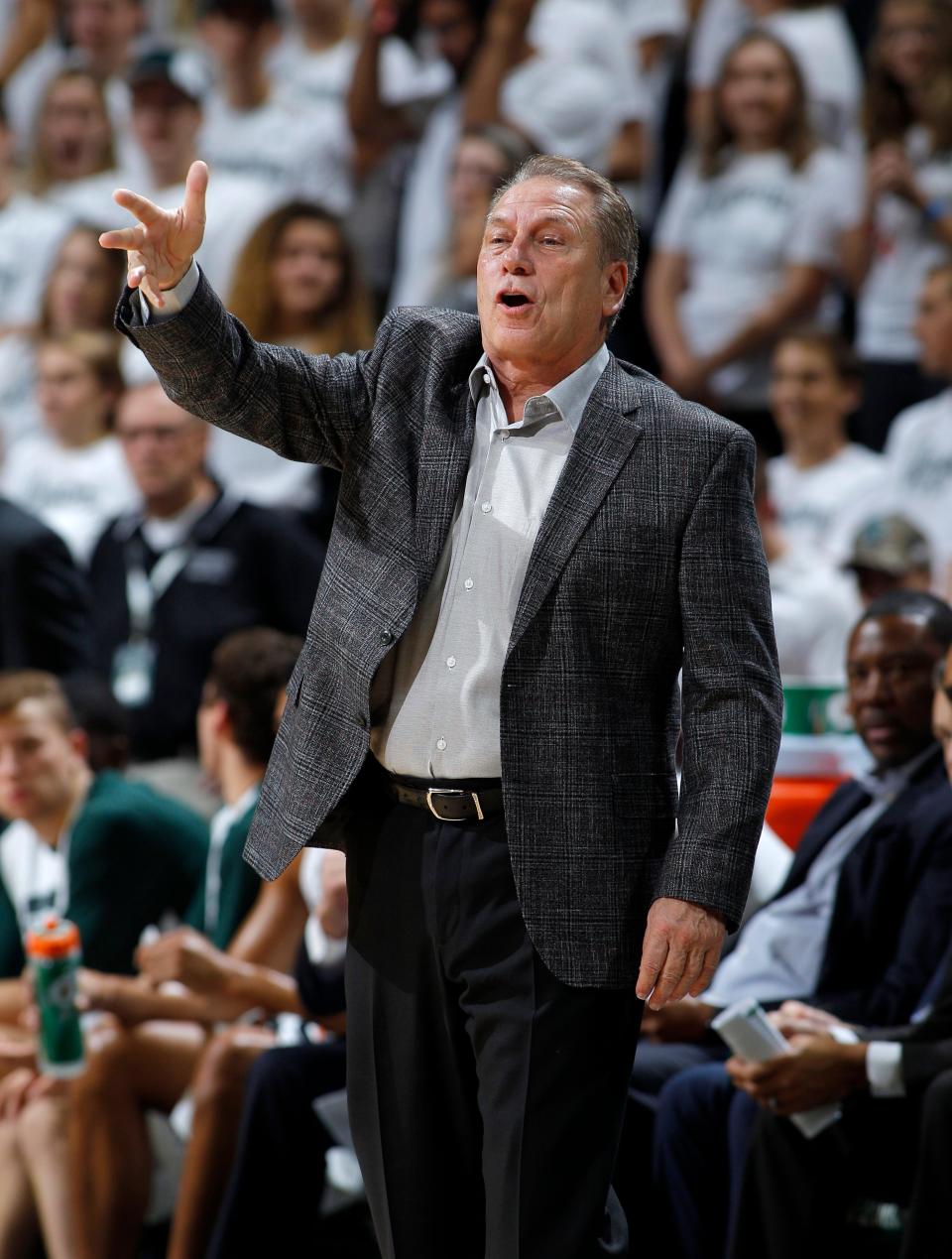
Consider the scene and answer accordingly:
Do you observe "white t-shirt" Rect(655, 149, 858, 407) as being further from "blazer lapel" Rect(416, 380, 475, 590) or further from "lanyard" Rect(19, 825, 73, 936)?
"blazer lapel" Rect(416, 380, 475, 590)

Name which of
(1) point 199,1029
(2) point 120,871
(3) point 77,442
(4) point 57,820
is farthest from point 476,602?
(3) point 77,442

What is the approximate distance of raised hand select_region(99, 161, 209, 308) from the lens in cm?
186

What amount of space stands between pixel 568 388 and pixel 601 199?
21 centimetres

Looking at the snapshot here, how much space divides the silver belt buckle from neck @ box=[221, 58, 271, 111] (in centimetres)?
559

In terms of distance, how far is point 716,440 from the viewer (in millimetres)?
2020

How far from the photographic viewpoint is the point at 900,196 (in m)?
5.81

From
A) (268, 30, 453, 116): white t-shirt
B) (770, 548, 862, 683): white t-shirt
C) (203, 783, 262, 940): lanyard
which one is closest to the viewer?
(203, 783, 262, 940): lanyard

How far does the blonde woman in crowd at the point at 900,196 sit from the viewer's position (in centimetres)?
575

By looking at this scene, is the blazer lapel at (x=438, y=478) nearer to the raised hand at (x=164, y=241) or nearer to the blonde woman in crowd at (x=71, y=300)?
the raised hand at (x=164, y=241)

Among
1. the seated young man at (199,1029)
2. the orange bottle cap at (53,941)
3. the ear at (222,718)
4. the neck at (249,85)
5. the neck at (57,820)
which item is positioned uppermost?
the neck at (249,85)

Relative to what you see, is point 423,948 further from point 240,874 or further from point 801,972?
point 240,874

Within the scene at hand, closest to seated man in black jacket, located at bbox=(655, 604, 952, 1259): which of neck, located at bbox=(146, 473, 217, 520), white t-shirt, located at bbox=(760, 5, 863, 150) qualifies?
neck, located at bbox=(146, 473, 217, 520)

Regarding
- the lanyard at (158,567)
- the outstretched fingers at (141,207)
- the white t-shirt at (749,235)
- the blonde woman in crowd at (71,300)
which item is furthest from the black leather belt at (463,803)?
the blonde woman in crowd at (71,300)

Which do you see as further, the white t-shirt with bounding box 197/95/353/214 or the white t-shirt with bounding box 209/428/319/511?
the white t-shirt with bounding box 197/95/353/214
